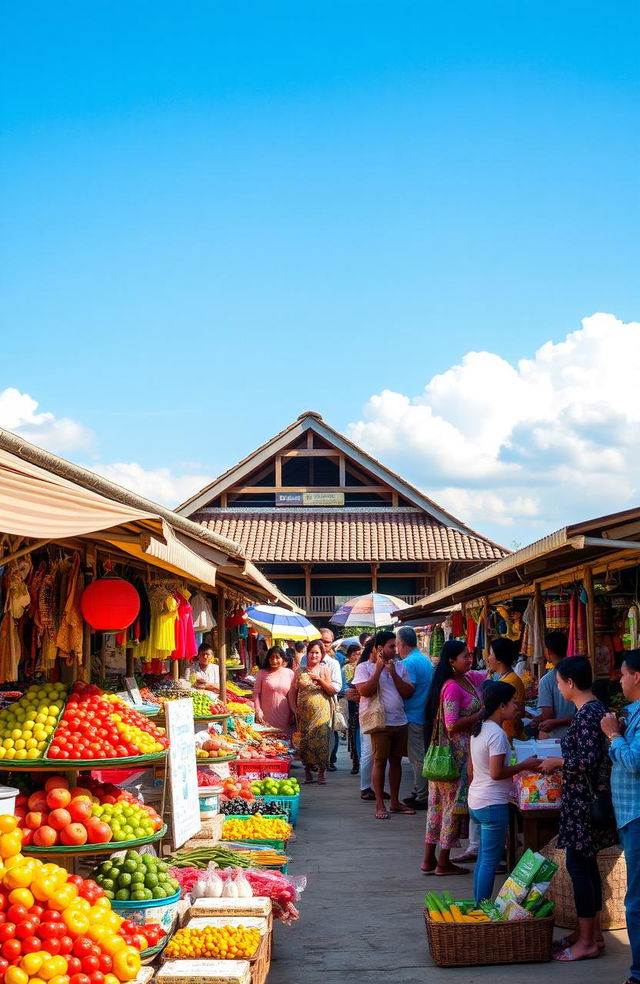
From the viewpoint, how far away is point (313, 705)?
1259 centimetres

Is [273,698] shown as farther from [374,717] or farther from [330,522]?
[330,522]

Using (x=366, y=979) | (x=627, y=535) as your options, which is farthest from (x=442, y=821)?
(x=627, y=535)

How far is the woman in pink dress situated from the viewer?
13070 millimetres

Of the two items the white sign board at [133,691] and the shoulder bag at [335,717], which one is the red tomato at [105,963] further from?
the shoulder bag at [335,717]

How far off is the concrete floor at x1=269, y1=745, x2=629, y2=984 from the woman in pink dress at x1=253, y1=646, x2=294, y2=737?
8.59 ft

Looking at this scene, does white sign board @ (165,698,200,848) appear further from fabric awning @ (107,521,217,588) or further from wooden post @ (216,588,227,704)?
A: wooden post @ (216,588,227,704)

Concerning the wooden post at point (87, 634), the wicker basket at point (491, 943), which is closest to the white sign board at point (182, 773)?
the wooden post at point (87, 634)

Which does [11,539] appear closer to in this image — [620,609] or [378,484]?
[620,609]

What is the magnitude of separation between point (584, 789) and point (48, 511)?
10.8ft

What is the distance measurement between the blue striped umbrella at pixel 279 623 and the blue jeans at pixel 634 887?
9052 millimetres

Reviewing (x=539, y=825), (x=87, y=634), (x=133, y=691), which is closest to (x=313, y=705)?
(x=133, y=691)

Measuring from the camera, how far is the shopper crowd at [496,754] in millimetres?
4934

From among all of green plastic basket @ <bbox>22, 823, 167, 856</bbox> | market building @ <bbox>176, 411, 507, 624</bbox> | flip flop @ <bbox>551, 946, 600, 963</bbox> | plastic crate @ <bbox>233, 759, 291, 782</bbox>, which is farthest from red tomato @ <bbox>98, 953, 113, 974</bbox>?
market building @ <bbox>176, 411, 507, 624</bbox>

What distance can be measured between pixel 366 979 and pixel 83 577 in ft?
9.74
